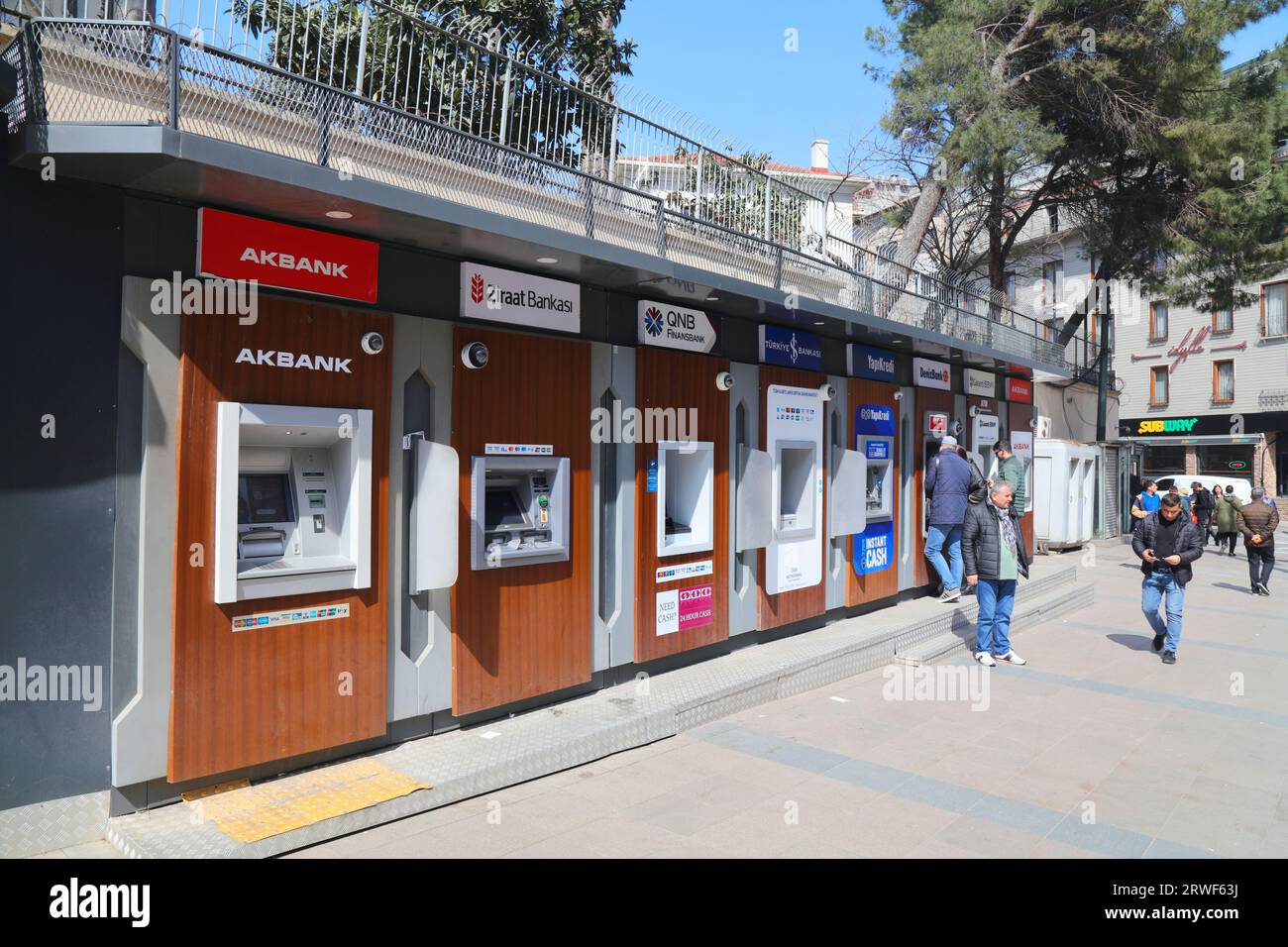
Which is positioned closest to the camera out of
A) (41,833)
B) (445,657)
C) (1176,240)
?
(41,833)

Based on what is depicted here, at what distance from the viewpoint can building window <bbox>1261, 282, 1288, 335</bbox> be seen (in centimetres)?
2800

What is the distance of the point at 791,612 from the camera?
8.21 m

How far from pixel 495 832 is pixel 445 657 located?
1258 millimetres

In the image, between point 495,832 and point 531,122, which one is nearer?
point 495,832

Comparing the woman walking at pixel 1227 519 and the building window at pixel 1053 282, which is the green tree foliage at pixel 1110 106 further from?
the building window at pixel 1053 282

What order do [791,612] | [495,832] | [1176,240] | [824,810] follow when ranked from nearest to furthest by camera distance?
[495,832] < [824,810] < [791,612] < [1176,240]

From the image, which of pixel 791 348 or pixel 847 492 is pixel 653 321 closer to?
pixel 791 348

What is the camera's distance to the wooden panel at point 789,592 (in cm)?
782

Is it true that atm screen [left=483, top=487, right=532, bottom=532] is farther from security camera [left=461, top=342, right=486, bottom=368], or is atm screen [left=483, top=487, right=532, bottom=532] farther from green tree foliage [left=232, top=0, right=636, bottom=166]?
green tree foliage [left=232, top=0, right=636, bottom=166]

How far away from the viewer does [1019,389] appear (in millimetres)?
13148

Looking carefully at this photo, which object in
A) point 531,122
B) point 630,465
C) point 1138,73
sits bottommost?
point 630,465

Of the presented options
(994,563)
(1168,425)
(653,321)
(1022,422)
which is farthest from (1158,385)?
(653,321)
